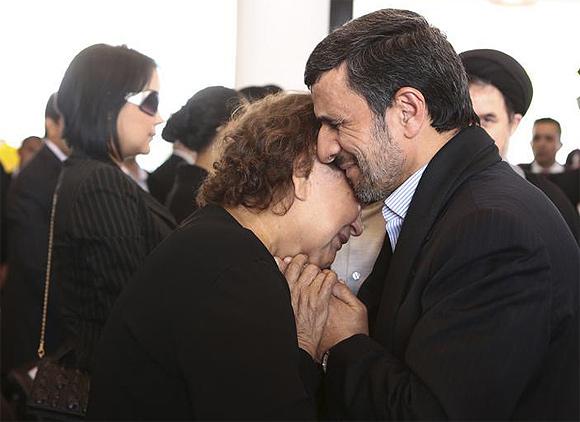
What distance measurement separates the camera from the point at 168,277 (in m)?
1.83

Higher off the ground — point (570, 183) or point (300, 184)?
point (300, 184)

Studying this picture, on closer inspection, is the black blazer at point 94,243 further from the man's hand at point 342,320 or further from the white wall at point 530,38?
the white wall at point 530,38

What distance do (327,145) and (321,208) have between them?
0.18 metres

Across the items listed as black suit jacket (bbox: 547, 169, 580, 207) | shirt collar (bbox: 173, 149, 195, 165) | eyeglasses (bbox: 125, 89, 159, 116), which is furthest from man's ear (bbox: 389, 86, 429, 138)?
black suit jacket (bbox: 547, 169, 580, 207)

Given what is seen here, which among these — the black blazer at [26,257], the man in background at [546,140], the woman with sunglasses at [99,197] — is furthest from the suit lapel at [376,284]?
the man in background at [546,140]

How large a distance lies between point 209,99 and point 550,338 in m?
2.57

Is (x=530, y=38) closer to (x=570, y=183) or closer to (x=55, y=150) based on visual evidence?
(x=570, y=183)

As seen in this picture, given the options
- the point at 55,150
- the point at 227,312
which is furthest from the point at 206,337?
the point at 55,150

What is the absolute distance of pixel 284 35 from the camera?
5.51 metres

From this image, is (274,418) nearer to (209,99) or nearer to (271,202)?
(271,202)

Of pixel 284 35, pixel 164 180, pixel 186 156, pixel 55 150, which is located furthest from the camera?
pixel 284 35

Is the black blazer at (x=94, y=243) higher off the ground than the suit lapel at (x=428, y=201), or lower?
lower

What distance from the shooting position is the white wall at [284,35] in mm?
5500

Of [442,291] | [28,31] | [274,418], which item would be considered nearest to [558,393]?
[442,291]
